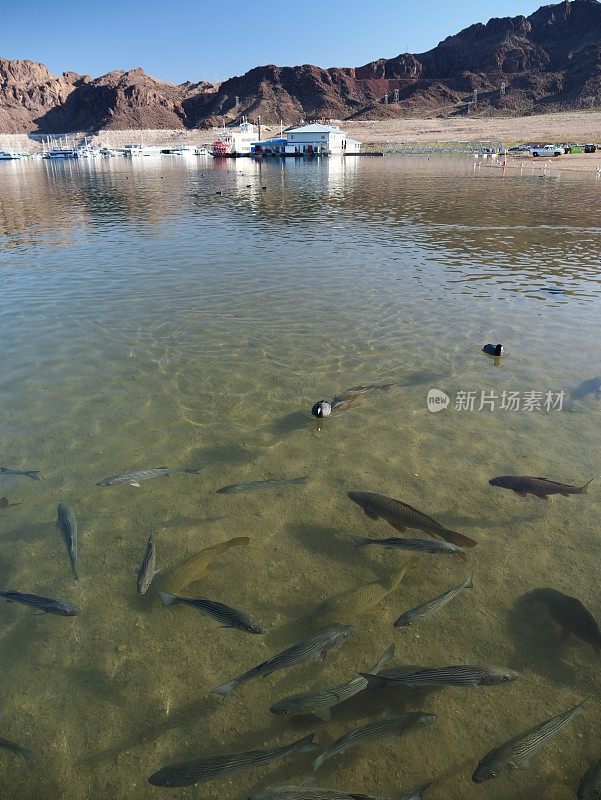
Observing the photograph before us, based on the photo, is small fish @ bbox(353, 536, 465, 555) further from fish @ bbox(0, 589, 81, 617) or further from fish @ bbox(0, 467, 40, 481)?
fish @ bbox(0, 467, 40, 481)

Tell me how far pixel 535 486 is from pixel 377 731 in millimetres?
3744

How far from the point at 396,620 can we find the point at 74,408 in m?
6.61

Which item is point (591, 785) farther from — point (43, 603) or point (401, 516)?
point (43, 603)

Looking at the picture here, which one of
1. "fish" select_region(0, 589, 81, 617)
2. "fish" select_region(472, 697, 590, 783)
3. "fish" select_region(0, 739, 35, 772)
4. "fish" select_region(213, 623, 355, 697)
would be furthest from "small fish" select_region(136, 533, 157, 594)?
"fish" select_region(472, 697, 590, 783)

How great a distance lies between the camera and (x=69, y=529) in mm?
5723

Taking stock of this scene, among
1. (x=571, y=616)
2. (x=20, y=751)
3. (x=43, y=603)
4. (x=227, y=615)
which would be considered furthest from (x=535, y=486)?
(x=20, y=751)

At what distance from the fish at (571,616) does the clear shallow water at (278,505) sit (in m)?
0.11

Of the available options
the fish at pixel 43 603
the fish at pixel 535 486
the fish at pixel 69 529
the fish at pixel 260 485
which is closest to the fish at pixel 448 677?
the fish at pixel 535 486

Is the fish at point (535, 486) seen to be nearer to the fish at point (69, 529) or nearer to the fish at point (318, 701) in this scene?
the fish at point (318, 701)

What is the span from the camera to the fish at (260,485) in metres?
6.53

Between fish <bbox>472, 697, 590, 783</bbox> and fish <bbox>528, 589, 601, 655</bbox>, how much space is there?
1.31m

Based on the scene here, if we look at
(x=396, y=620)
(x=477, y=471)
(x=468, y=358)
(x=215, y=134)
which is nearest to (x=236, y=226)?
(x=468, y=358)

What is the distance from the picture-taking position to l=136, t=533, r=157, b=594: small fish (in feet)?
16.6

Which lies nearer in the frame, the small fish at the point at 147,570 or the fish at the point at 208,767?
the fish at the point at 208,767
